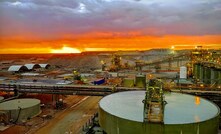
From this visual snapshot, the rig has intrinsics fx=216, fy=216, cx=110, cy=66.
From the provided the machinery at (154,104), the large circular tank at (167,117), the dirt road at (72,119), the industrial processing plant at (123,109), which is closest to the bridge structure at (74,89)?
the industrial processing plant at (123,109)

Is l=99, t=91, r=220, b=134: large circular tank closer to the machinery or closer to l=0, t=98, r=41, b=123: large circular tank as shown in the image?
the machinery

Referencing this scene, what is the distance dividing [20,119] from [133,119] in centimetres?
1776

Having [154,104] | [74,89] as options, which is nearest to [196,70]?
[74,89]

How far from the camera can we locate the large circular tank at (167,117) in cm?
1366

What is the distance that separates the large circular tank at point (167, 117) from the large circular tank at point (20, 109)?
42.5ft

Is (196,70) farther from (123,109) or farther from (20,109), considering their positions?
(20,109)

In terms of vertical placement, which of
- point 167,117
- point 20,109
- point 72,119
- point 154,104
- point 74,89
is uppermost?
point 154,104

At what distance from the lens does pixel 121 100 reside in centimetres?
1912

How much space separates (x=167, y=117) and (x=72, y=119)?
48.7 feet

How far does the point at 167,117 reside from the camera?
579 inches

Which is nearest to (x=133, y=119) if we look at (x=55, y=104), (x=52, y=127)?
(x=52, y=127)

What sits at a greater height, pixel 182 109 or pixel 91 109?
pixel 182 109

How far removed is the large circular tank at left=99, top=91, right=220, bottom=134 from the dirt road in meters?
6.99

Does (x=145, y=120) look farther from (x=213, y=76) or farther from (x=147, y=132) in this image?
(x=213, y=76)
